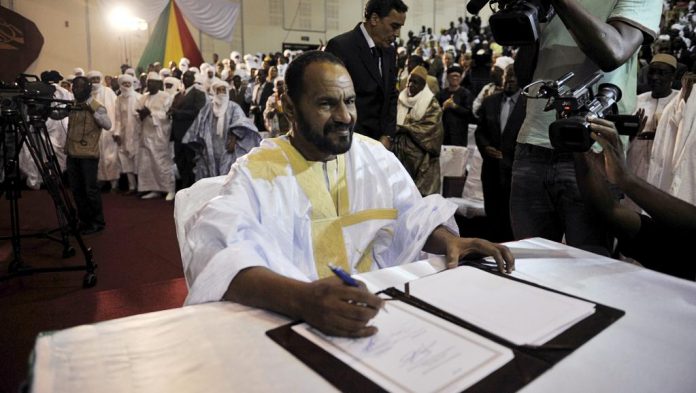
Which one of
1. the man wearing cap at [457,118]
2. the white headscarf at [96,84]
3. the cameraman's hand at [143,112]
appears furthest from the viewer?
the white headscarf at [96,84]

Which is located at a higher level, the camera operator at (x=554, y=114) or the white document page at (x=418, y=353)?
the camera operator at (x=554, y=114)

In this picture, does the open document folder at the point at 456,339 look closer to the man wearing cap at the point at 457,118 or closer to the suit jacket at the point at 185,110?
the man wearing cap at the point at 457,118

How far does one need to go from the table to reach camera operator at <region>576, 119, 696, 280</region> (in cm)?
36

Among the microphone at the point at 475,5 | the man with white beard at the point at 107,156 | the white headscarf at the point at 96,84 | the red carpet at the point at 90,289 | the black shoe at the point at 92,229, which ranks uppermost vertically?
the white headscarf at the point at 96,84

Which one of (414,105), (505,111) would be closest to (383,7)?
(505,111)

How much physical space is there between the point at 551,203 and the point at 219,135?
5837mm

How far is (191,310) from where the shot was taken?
1003 mm

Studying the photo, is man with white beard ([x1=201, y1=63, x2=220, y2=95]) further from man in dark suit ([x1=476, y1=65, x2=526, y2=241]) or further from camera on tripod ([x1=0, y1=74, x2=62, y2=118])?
man in dark suit ([x1=476, y1=65, x2=526, y2=241])

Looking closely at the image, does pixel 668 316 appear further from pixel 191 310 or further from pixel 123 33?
pixel 123 33

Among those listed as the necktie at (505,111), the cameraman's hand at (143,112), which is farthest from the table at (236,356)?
the cameraman's hand at (143,112)

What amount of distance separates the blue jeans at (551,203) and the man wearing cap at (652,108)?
2.50 m

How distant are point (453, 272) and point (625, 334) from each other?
399mm

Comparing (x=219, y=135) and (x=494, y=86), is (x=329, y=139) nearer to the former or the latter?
(x=494, y=86)

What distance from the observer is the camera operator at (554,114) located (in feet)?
4.76
